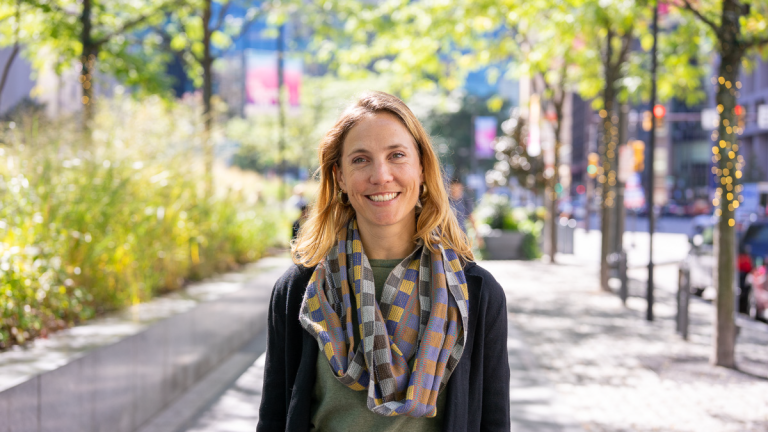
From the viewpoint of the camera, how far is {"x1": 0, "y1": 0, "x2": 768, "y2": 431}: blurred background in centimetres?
634

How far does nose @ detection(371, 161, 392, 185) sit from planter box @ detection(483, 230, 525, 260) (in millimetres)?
19168

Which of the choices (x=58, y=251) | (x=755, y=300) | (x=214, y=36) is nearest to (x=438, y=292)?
(x=58, y=251)

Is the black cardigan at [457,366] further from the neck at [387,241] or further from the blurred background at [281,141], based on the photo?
the blurred background at [281,141]

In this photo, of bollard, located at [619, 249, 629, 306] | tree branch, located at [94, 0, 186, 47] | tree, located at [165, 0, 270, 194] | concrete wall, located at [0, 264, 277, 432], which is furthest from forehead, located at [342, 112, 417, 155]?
bollard, located at [619, 249, 629, 306]

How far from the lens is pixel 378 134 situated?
2.27 metres

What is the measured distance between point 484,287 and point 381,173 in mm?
445

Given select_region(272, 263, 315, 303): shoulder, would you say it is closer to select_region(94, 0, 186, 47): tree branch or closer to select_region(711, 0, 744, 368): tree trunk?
select_region(711, 0, 744, 368): tree trunk

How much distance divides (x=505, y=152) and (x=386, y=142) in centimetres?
2176

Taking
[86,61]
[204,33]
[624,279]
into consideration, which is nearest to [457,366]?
[86,61]

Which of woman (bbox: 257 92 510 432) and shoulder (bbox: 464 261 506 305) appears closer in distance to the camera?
woman (bbox: 257 92 510 432)

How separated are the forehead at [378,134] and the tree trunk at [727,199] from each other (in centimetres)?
606

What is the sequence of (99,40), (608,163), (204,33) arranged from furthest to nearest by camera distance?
(608,163), (204,33), (99,40)

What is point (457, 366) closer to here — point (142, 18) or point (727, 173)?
point (727, 173)

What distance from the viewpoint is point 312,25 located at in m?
16.3
